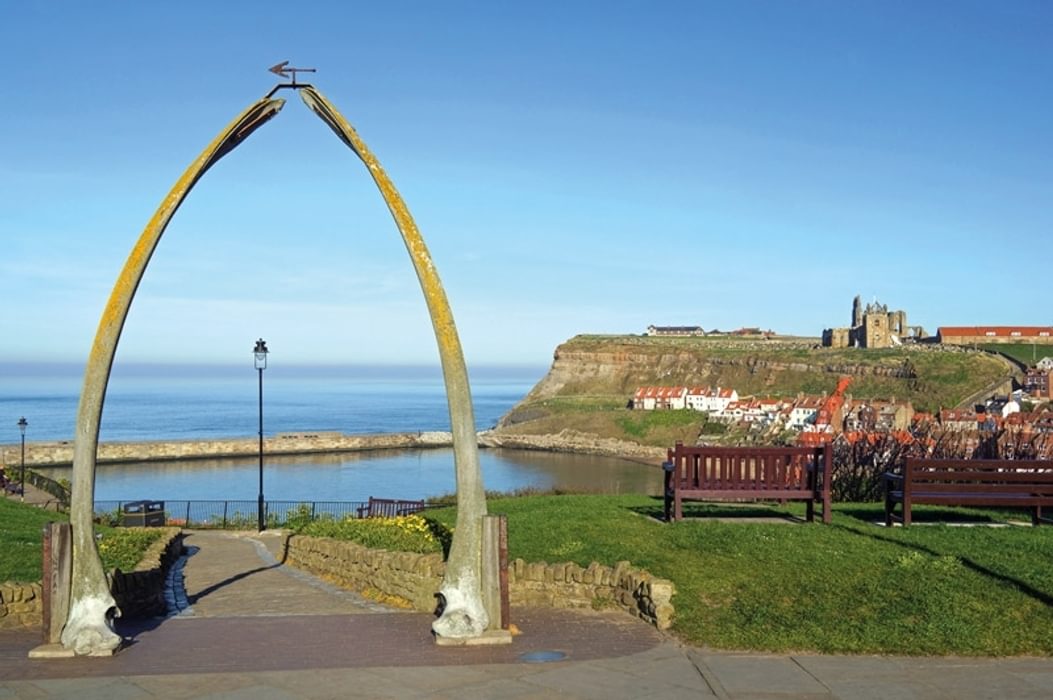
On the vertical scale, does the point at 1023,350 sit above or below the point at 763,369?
above

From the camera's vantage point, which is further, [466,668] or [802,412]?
[802,412]

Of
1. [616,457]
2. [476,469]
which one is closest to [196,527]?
[476,469]

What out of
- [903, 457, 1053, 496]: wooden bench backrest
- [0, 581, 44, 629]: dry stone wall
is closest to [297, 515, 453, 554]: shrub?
[0, 581, 44, 629]: dry stone wall

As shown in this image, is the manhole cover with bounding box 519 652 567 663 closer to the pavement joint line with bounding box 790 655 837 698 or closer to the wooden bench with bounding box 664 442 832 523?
the pavement joint line with bounding box 790 655 837 698

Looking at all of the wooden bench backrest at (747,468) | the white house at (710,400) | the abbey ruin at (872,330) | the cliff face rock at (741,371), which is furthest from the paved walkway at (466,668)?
the abbey ruin at (872,330)

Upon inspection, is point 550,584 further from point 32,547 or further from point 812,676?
point 32,547

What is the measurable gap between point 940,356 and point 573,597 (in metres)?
140

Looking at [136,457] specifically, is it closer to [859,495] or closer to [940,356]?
[859,495]

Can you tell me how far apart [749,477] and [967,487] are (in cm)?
304

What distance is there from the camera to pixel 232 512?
4797 centimetres

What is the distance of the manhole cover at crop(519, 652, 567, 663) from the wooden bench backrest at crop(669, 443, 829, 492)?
5970 mm

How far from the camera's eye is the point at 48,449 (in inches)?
3179

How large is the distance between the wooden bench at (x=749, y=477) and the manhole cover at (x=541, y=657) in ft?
19.6

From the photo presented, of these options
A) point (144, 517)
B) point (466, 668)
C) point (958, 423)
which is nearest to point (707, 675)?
point (466, 668)
